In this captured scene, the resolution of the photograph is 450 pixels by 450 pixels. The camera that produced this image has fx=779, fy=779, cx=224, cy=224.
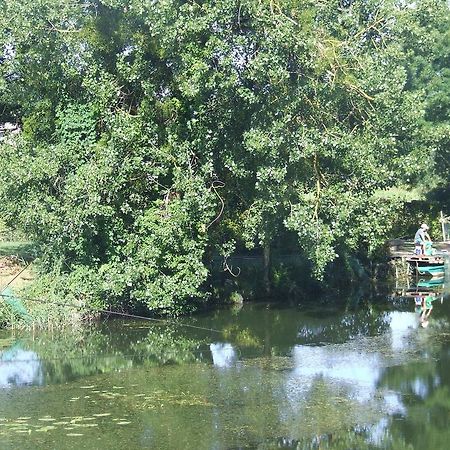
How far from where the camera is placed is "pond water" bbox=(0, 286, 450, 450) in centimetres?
1216

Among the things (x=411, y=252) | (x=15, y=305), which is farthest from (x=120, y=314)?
(x=411, y=252)

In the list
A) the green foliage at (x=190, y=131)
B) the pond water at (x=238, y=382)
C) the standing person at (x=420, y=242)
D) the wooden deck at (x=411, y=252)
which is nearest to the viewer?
the pond water at (x=238, y=382)

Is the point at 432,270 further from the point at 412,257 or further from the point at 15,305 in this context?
the point at 15,305

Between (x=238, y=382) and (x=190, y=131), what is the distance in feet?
26.1

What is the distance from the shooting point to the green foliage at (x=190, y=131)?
19266 mm

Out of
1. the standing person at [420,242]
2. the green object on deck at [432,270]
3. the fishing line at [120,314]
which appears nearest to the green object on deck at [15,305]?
the fishing line at [120,314]

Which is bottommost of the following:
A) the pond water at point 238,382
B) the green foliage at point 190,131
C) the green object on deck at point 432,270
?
the pond water at point 238,382

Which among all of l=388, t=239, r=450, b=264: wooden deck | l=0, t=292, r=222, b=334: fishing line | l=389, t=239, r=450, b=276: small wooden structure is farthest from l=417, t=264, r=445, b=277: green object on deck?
l=0, t=292, r=222, b=334: fishing line

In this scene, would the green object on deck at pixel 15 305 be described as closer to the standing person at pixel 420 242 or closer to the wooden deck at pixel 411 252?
the wooden deck at pixel 411 252

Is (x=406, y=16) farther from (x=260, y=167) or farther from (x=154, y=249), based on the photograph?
(x=154, y=249)

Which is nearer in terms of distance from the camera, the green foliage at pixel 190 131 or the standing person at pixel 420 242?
the green foliage at pixel 190 131

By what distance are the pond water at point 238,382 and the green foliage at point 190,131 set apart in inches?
69.7

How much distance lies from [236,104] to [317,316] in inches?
249

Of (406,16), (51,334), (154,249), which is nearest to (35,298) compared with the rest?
(51,334)
